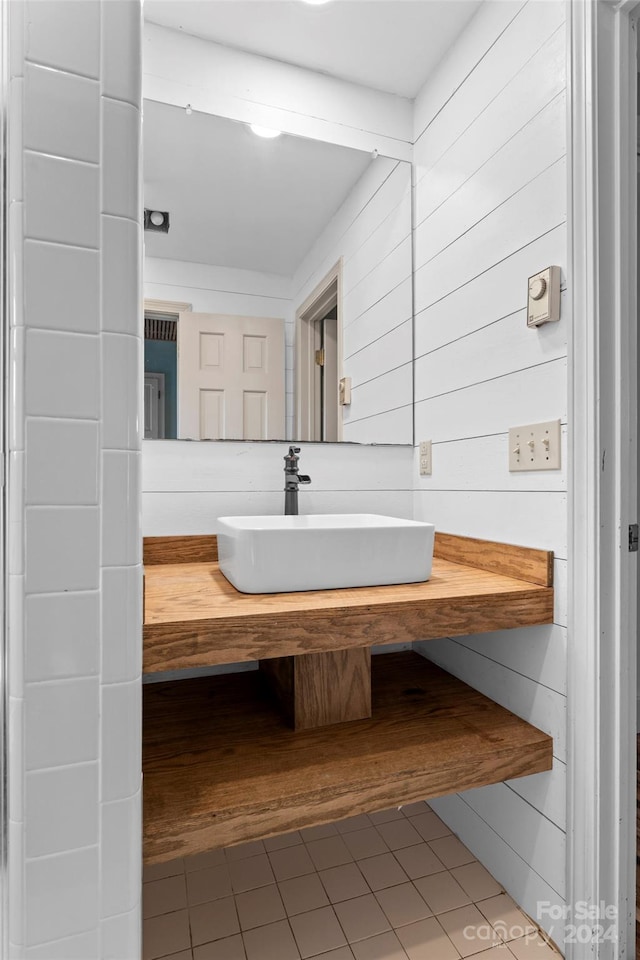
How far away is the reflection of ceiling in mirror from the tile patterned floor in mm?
1687

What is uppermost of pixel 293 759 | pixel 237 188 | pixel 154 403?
pixel 237 188

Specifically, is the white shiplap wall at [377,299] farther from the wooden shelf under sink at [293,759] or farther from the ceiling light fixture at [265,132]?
the wooden shelf under sink at [293,759]

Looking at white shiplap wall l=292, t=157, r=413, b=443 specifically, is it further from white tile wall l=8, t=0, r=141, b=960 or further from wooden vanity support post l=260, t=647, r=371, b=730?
white tile wall l=8, t=0, r=141, b=960

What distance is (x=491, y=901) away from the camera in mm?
1266

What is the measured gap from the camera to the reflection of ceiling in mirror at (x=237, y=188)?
4.85 feet

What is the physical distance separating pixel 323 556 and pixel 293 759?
0.43 m

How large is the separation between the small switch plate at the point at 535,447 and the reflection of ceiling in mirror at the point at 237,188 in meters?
0.89

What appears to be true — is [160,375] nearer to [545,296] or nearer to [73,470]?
[73,470]

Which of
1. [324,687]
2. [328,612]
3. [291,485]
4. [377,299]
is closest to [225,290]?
[377,299]

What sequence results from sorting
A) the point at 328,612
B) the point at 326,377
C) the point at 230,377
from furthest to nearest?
the point at 326,377 → the point at 230,377 → the point at 328,612

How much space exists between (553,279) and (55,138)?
977mm

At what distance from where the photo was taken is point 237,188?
156cm

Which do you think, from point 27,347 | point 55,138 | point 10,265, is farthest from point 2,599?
point 55,138

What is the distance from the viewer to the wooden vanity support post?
1.21 m
